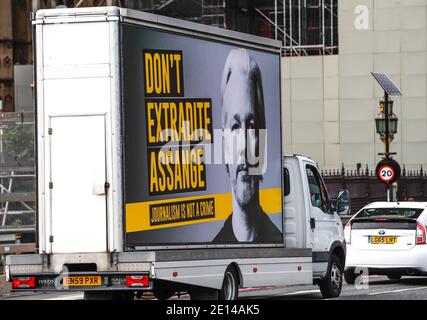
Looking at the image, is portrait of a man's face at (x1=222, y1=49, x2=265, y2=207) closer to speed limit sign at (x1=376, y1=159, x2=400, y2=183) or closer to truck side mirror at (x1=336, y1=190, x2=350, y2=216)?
truck side mirror at (x1=336, y1=190, x2=350, y2=216)

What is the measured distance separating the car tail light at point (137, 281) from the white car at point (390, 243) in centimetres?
818

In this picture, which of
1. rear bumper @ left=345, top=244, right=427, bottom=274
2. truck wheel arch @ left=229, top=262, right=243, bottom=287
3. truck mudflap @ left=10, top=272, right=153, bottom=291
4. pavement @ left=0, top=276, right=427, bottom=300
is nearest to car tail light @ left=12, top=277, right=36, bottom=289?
truck mudflap @ left=10, top=272, right=153, bottom=291

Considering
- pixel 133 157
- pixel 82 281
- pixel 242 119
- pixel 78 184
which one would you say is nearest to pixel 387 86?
pixel 242 119

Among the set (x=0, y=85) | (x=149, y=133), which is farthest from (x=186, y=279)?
(x=0, y=85)

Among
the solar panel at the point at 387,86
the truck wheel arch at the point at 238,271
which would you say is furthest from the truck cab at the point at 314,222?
the solar panel at the point at 387,86

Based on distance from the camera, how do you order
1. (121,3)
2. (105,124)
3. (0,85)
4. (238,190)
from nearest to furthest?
(105,124), (238,190), (0,85), (121,3)

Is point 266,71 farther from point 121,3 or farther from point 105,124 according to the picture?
point 121,3

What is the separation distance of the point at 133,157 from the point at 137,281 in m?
1.27

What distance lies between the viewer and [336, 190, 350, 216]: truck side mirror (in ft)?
59.0

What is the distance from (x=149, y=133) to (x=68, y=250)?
4.84 feet

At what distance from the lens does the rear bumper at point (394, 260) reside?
68.1 ft

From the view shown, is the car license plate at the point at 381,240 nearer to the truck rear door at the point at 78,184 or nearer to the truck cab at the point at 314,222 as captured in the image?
the truck cab at the point at 314,222

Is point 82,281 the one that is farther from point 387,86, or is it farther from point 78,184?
point 387,86

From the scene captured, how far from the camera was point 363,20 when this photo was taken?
2435 inches
